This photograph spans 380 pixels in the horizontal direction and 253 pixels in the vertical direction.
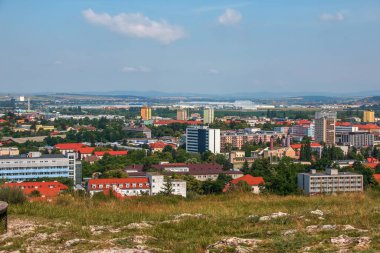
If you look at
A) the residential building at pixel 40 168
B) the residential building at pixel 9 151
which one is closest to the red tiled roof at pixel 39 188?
the residential building at pixel 40 168

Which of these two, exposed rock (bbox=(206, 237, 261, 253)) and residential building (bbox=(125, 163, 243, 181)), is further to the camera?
residential building (bbox=(125, 163, 243, 181))

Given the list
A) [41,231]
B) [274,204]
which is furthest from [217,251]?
[274,204]

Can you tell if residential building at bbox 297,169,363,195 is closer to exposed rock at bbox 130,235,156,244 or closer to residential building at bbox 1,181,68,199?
residential building at bbox 1,181,68,199

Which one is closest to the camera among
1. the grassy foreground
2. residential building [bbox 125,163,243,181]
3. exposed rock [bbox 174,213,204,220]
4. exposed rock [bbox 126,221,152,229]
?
the grassy foreground

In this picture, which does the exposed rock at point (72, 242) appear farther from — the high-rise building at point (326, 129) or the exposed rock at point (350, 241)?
the high-rise building at point (326, 129)

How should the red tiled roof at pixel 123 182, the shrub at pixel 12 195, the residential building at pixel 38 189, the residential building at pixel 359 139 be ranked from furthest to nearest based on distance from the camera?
the residential building at pixel 359 139 → the red tiled roof at pixel 123 182 → the residential building at pixel 38 189 → the shrub at pixel 12 195

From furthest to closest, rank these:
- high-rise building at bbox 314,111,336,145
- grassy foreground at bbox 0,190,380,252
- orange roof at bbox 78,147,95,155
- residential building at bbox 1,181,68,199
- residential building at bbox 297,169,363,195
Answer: high-rise building at bbox 314,111,336,145 → orange roof at bbox 78,147,95,155 → residential building at bbox 297,169,363,195 → residential building at bbox 1,181,68,199 → grassy foreground at bbox 0,190,380,252

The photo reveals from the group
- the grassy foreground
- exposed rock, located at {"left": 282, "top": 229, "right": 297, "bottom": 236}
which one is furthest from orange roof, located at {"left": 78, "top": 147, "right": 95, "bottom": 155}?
exposed rock, located at {"left": 282, "top": 229, "right": 297, "bottom": 236}
